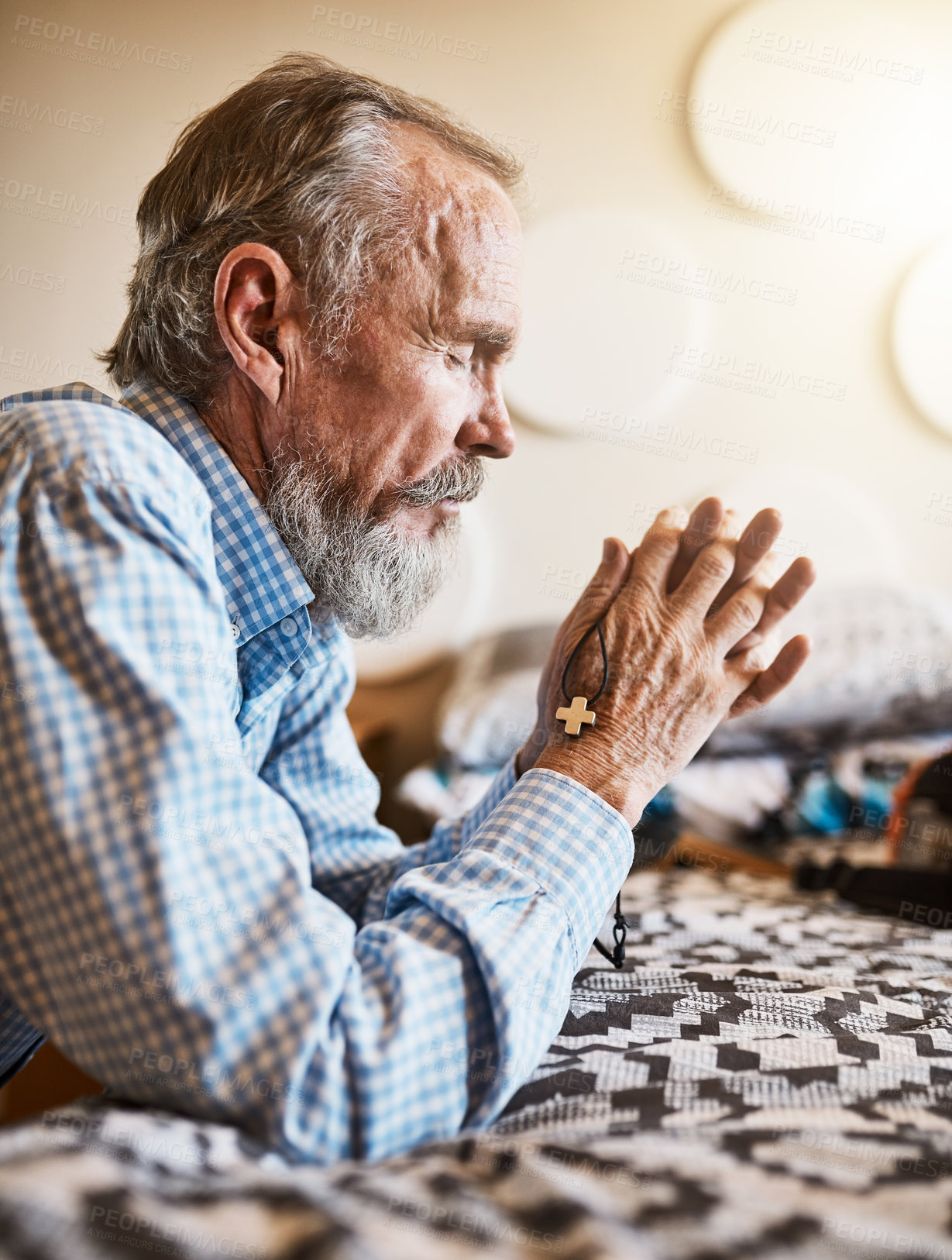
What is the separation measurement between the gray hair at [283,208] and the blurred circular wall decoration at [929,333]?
145 centimetres

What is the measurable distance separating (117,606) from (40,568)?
5 cm

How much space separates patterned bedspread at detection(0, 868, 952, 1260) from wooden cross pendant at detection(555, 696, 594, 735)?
219 millimetres

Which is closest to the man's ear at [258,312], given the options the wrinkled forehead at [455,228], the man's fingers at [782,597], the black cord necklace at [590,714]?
the wrinkled forehead at [455,228]

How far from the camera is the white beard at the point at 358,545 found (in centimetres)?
88

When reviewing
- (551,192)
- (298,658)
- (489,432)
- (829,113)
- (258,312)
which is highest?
(829,113)

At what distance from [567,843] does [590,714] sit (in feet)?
0.47

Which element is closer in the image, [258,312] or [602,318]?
[258,312]

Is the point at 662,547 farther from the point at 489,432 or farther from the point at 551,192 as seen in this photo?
the point at 551,192

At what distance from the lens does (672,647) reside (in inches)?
31.8

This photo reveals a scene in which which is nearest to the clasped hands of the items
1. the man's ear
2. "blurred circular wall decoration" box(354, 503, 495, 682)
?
the man's ear

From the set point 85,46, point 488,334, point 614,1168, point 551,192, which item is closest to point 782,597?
point 488,334

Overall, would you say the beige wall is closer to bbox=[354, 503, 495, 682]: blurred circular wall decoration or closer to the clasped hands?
bbox=[354, 503, 495, 682]: blurred circular wall decoration

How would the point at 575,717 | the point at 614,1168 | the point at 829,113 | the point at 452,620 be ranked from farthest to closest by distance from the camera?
the point at 452,620, the point at 829,113, the point at 575,717, the point at 614,1168

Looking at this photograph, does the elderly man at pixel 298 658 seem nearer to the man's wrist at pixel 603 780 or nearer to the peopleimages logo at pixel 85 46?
the man's wrist at pixel 603 780
